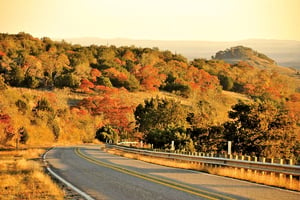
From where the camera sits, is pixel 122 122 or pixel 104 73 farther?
pixel 104 73

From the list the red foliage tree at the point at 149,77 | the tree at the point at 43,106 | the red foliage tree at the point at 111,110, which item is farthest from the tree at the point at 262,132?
the red foliage tree at the point at 149,77

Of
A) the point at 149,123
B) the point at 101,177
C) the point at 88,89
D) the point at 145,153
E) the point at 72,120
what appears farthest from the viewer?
the point at 88,89

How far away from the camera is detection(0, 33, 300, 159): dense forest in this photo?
42625 mm

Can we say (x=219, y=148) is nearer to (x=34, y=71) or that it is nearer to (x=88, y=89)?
(x=88, y=89)

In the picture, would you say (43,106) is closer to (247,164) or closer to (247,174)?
(247,164)

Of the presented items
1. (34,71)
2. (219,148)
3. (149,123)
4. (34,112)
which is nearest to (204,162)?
(219,148)

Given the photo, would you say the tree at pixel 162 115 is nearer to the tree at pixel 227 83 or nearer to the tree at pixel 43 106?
the tree at pixel 43 106

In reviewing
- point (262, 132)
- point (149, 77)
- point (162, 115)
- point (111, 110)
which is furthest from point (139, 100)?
point (262, 132)

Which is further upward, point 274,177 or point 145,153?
point 274,177

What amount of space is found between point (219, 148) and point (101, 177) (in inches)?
988

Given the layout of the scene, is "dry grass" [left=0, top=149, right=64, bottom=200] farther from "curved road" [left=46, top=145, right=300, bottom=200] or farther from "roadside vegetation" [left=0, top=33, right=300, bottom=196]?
"roadside vegetation" [left=0, top=33, right=300, bottom=196]

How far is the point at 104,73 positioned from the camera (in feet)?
442

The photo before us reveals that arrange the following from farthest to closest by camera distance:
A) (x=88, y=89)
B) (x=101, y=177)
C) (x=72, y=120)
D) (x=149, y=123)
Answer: (x=88, y=89)
(x=72, y=120)
(x=149, y=123)
(x=101, y=177)

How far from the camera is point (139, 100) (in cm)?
12006
